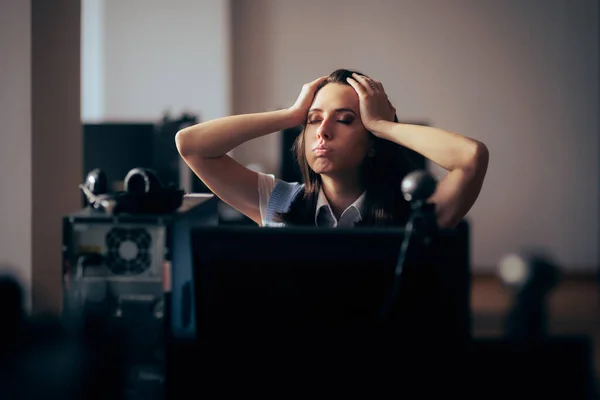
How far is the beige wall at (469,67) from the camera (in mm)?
5258

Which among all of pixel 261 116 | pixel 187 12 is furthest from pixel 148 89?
pixel 261 116

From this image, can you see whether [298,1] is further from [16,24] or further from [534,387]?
[534,387]

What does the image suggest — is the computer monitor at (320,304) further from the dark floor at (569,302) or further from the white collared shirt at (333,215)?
the dark floor at (569,302)

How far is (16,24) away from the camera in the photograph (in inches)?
82.0

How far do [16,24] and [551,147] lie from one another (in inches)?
169

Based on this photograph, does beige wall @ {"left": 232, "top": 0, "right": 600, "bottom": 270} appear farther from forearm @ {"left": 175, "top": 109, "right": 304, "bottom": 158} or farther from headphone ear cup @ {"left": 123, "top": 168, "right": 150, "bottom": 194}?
headphone ear cup @ {"left": 123, "top": 168, "right": 150, "bottom": 194}

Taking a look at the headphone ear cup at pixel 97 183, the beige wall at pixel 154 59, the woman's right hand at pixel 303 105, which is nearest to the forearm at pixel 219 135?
the woman's right hand at pixel 303 105

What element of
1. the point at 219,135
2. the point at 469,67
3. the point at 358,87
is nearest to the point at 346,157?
the point at 358,87

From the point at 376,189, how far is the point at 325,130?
214 millimetres

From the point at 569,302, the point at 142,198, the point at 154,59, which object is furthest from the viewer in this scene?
the point at 154,59

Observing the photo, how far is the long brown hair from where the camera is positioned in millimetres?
1695

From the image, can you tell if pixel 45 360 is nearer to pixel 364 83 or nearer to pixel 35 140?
pixel 364 83

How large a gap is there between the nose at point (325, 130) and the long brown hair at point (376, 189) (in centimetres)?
13

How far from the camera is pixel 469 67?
17.4 feet
